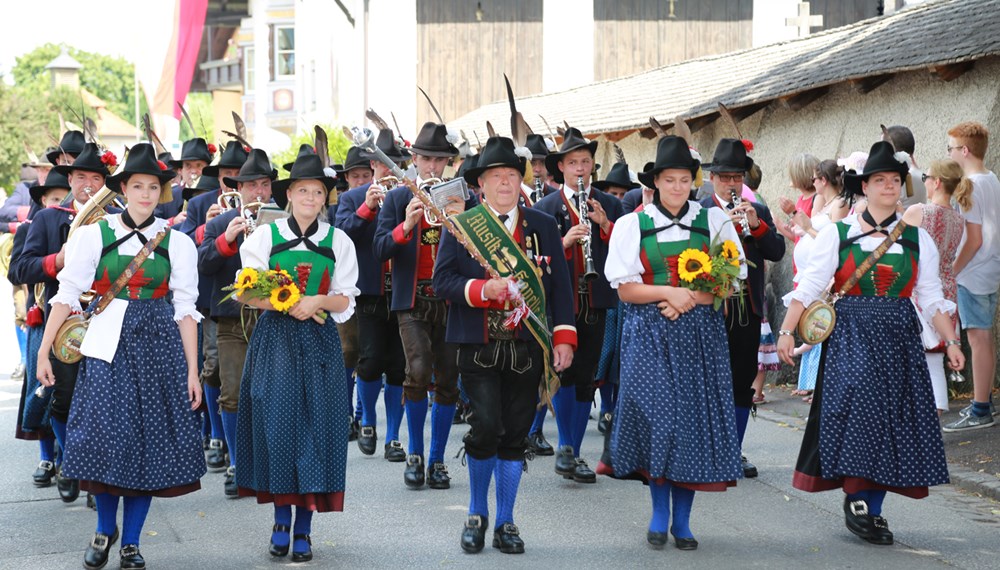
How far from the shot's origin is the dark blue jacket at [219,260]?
27.5 feet

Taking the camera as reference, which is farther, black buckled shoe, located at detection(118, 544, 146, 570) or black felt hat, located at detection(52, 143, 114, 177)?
black felt hat, located at detection(52, 143, 114, 177)

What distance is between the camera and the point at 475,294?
6656 mm

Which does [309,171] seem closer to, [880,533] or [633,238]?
[633,238]

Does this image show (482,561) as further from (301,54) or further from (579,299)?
(301,54)

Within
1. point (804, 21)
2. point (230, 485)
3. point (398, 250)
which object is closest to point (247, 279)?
point (230, 485)

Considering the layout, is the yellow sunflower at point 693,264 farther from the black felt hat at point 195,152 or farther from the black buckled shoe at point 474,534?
the black felt hat at point 195,152

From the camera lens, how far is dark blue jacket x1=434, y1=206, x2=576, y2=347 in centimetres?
677

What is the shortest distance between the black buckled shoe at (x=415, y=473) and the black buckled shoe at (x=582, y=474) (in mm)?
957

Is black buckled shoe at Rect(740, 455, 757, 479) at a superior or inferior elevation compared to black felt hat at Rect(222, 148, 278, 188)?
inferior

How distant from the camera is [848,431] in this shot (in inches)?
263

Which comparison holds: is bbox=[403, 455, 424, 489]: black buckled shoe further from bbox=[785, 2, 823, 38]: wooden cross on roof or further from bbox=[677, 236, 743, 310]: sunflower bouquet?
bbox=[785, 2, 823, 38]: wooden cross on roof

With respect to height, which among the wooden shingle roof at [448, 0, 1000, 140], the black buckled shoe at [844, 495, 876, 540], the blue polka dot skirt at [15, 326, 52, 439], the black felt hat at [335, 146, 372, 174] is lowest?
the black buckled shoe at [844, 495, 876, 540]

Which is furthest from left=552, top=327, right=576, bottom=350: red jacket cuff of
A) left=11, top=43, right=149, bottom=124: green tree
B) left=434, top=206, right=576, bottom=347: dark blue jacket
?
left=11, top=43, right=149, bottom=124: green tree

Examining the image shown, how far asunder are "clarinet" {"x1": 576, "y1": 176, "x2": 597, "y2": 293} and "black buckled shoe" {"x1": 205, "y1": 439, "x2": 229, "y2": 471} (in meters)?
2.69
